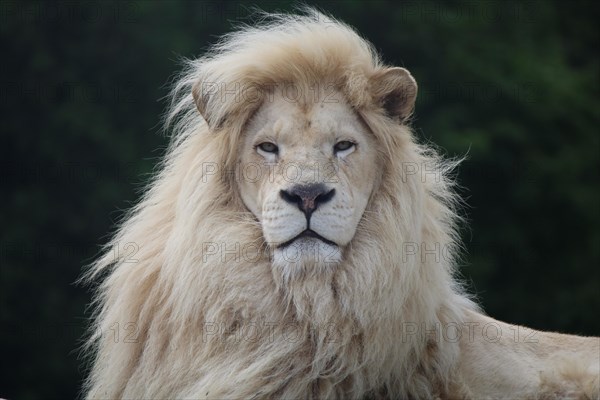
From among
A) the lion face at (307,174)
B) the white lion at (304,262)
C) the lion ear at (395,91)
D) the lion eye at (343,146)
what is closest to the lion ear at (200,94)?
the white lion at (304,262)

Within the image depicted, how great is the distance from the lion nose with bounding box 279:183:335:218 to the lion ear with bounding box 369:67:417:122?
686mm

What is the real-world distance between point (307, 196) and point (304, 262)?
0.29 meters

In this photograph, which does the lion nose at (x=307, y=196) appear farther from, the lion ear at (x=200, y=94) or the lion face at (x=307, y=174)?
the lion ear at (x=200, y=94)

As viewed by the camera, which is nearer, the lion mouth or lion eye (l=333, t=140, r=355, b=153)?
the lion mouth

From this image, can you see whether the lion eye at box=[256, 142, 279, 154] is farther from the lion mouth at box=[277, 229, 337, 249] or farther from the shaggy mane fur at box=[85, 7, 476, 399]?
Result: the lion mouth at box=[277, 229, 337, 249]

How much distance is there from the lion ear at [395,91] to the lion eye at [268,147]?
0.54m

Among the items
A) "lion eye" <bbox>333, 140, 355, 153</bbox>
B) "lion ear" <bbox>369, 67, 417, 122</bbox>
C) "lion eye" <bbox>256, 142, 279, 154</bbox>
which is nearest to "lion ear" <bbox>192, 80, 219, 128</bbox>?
"lion eye" <bbox>256, 142, 279, 154</bbox>

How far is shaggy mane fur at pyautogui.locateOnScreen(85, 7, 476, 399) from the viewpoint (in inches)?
158

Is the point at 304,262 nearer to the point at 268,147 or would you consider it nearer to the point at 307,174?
the point at 307,174

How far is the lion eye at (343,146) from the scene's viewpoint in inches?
164

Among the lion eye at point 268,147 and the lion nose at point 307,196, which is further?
the lion eye at point 268,147

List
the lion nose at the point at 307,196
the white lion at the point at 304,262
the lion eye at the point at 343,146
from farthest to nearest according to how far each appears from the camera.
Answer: the lion eye at the point at 343,146
the white lion at the point at 304,262
the lion nose at the point at 307,196

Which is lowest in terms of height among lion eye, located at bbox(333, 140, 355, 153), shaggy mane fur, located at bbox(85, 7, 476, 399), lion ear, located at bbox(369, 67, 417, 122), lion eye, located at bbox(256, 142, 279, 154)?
shaggy mane fur, located at bbox(85, 7, 476, 399)

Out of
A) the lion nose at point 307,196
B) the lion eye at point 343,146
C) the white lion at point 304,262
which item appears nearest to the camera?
the lion nose at point 307,196
